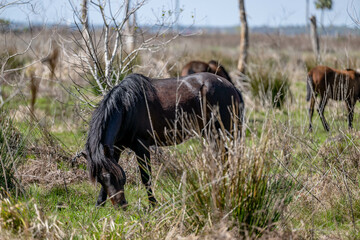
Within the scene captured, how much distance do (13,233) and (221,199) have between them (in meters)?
1.61

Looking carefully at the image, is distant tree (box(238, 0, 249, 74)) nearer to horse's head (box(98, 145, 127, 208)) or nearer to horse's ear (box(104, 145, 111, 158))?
horse's ear (box(104, 145, 111, 158))

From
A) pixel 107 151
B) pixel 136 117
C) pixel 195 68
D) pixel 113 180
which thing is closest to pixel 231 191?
pixel 113 180

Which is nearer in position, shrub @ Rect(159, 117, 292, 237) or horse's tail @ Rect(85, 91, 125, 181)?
shrub @ Rect(159, 117, 292, 237)

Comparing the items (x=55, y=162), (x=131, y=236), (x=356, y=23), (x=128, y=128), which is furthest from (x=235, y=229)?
(x=55, y=162)

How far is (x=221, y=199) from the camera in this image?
354cm

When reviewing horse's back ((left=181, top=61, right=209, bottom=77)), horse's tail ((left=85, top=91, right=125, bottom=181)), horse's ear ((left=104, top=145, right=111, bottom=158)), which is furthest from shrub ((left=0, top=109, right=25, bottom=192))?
horse's back ((left=181, top=61, right=209, bottom=77))

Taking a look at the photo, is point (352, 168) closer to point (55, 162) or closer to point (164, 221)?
point (164, 221)

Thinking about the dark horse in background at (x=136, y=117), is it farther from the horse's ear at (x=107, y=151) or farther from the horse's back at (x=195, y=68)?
the horse's back at (x=195, y=68)

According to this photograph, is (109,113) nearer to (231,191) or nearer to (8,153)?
(8,153)

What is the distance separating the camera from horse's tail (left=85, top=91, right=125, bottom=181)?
4496 mm

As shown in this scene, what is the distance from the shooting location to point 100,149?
4559 millimetres

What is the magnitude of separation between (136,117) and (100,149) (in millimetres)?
734

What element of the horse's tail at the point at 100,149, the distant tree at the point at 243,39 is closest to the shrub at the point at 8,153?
the horse's tail at the point at 100,149

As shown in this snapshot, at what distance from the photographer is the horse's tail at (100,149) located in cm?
450
